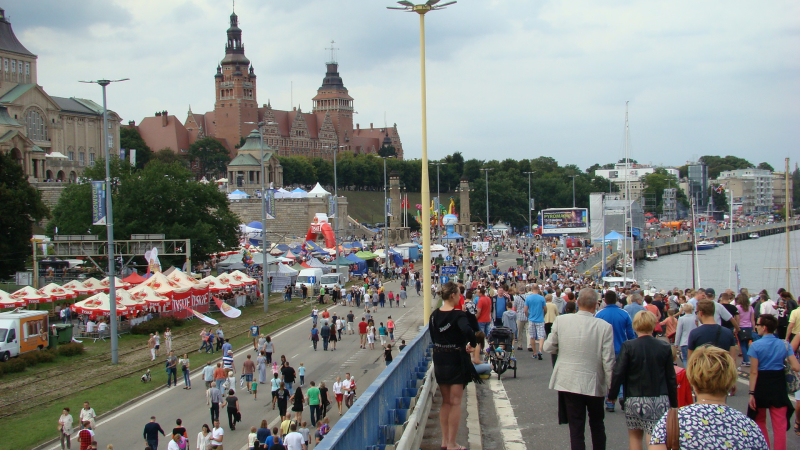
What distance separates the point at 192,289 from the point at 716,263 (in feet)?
252

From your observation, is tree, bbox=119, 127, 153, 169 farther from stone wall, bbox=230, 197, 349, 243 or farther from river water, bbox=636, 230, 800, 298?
river water, bbox=636, 230, 800, 298

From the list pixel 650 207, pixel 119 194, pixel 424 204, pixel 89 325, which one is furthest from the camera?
pixel 650 207

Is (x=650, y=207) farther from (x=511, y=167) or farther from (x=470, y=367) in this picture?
(x=470, y=367)

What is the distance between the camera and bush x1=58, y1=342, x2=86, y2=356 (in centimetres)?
2550

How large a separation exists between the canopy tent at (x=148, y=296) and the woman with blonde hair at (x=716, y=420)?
28730 mm

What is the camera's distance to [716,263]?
91.8 metres

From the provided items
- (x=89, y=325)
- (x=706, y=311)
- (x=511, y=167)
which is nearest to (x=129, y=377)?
(x=89, y=325)

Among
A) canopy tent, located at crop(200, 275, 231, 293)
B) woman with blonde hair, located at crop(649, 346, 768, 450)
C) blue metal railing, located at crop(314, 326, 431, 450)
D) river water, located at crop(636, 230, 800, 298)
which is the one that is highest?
woman with blonde hair, located at crop(649, 346, 768, 450)

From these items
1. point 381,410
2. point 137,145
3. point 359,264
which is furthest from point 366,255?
point 137,145

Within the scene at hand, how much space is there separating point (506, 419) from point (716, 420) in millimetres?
6335

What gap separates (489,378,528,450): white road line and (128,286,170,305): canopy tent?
21.3m

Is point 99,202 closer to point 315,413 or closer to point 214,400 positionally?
point 214,400

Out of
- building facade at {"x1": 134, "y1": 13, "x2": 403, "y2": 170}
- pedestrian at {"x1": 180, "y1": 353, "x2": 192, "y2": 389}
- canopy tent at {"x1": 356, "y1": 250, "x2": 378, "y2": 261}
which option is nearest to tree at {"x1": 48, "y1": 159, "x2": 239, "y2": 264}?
canopy tent at {"x1": 356, "y1": 250, "x2": 378, "y2": 261}

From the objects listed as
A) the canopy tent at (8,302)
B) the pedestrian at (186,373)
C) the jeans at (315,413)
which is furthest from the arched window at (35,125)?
the jeans at (315,413)
